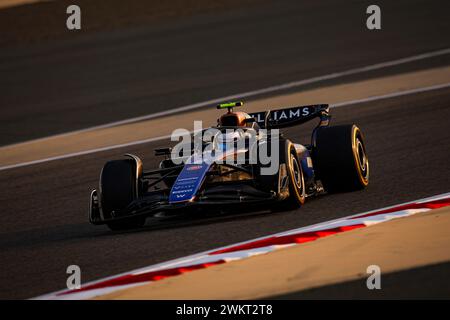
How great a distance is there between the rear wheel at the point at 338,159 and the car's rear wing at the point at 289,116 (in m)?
0.63

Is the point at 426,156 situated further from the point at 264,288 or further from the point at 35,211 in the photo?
the point at 264,288

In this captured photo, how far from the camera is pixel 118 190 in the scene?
1064 cm

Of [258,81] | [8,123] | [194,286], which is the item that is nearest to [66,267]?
[194,286]

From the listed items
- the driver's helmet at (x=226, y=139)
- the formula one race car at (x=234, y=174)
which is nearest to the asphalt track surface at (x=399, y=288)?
the formula one race car at (x=234, y=174)

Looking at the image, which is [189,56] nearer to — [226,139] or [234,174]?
[226,139]

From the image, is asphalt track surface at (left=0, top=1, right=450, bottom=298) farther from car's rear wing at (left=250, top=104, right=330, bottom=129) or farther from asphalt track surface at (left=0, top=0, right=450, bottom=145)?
car's rear wing at (left=250, top=104, right=330, bottom=129)

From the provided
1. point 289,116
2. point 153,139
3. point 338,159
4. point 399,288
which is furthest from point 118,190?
point 153,139

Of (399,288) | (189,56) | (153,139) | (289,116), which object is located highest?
(189,56)

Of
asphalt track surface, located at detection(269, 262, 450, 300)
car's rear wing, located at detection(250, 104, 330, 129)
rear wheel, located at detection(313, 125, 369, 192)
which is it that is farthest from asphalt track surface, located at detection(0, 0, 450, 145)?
asphalt track surface, located at detection(269, 262, 450, 300)

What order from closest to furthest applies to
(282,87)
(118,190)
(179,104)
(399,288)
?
(399,288), (118,190), (179,104), (282,87)

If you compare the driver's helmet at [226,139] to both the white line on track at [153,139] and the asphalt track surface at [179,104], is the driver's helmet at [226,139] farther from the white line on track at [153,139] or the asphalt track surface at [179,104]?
the white line on track at [153,139]

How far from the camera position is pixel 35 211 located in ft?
41.5

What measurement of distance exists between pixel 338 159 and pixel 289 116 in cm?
109

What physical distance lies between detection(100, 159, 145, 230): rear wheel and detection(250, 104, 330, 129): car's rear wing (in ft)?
6.36
